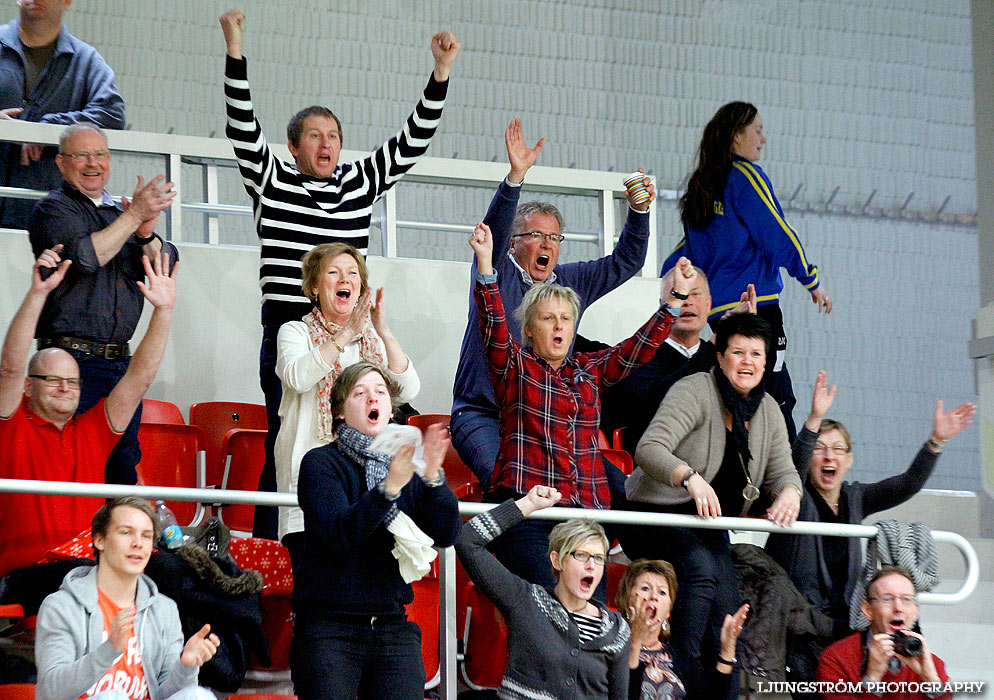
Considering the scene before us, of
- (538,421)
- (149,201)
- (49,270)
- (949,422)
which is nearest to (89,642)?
(538,421)

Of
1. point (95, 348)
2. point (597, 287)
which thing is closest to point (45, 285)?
point (95, 348)

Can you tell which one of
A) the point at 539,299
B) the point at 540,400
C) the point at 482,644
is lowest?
the point at 482,644

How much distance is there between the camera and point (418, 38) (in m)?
8.57

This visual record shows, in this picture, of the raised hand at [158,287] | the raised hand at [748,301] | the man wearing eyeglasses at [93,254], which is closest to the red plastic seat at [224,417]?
the man wearing eyeglasses at [93,254]

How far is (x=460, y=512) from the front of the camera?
339cm

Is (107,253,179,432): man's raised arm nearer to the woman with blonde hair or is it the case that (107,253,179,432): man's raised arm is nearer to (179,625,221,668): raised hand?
the woman with blonde hair

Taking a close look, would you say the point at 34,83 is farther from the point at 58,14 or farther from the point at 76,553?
the point at 76,553

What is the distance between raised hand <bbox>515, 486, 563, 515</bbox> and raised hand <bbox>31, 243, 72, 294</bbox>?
1.57m

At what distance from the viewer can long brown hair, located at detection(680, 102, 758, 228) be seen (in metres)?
4.80

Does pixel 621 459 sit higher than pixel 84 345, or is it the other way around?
pixel 84 345

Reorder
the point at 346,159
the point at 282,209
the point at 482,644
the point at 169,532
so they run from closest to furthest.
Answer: the point at 169,532 → the point at 482,644 → the point at 282,209 → the point at 346,159

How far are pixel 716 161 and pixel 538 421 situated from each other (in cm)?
155

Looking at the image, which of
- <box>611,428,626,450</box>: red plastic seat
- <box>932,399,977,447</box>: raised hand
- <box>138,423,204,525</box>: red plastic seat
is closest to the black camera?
<box>932,399,977,447</box>: raised hand

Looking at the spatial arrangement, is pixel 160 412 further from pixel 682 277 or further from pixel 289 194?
pixel 682 277
